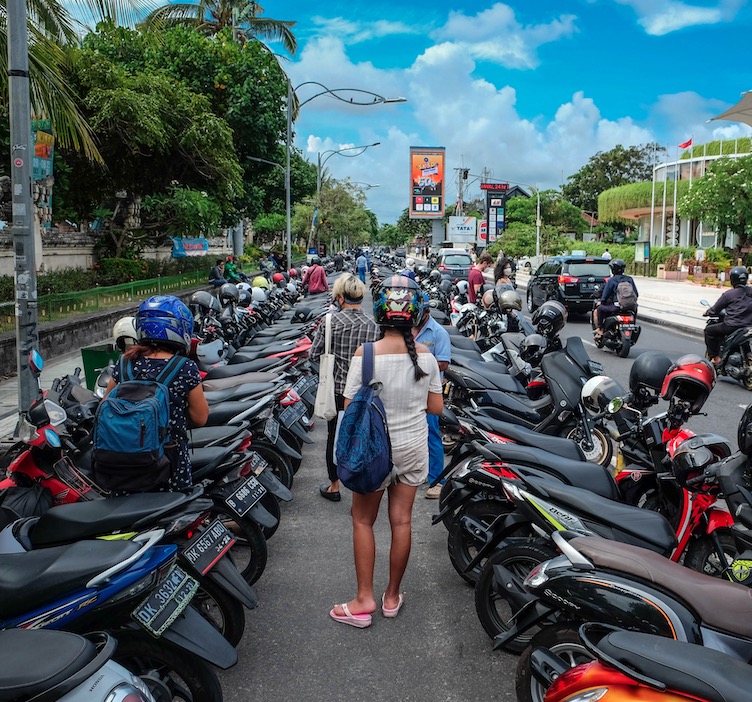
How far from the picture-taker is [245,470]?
4.02 metres

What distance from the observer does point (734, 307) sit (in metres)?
9.82

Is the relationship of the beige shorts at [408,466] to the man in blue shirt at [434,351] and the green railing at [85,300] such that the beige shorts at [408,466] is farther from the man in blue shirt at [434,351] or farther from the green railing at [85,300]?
the green railing at [85,300]

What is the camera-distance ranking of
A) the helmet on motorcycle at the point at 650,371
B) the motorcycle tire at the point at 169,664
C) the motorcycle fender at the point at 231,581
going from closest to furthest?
the motorcycle tire at the point at 169,664 → the motorcycle fender at the point at 231,581 → the helmet on motorcycle at the point at 650,371

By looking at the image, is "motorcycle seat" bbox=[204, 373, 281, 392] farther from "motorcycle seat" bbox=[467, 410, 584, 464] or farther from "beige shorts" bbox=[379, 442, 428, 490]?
"beige shorts" bbox=[379, 442, 428, 490]

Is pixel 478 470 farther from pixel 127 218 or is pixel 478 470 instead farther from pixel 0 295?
pixel 127 218

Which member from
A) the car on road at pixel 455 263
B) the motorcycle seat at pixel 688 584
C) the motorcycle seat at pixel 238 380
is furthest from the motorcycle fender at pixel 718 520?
the car on road at pixel 455 263

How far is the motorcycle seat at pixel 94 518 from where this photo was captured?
291 cm

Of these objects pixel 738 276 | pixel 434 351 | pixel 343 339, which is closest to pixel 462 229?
pixel 738 276

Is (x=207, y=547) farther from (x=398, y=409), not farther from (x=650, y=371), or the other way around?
(x=650, y=371)

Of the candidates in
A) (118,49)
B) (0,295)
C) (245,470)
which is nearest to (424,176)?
(118,49)

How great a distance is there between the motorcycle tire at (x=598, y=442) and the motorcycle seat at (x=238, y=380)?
101 inches

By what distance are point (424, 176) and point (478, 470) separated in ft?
240

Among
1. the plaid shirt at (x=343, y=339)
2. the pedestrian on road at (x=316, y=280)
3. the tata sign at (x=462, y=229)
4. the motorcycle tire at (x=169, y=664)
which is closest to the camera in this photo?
the motorcycle tire at (x=169, y=664)

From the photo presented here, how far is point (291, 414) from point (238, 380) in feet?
3.21
